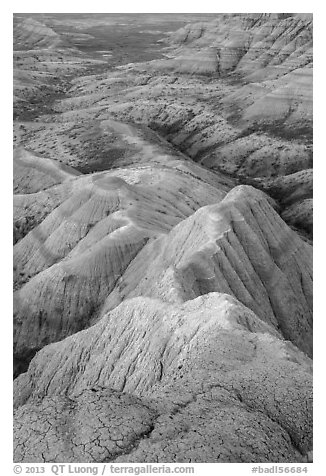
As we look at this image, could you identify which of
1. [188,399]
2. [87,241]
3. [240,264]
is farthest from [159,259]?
[188,399]

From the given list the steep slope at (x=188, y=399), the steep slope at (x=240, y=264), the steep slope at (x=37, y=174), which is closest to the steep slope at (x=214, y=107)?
the steep slope at (x=37, y=174)

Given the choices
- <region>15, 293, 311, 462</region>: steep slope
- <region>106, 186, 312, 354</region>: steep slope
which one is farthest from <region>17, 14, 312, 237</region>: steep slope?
<region>15, 293, 311, 462</region>: steep slope

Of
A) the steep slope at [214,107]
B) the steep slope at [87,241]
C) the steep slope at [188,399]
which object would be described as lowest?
the steep slope at [87,241]

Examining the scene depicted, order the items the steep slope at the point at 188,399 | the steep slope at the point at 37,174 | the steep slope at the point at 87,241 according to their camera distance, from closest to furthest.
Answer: the steep slope at the point at 188,399
the steep slope at the point at 87,241
the steep slope at the point at 37,174

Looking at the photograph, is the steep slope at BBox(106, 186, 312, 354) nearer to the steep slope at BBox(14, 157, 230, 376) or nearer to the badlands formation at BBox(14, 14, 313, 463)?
the badlands formation at BBox(14, 14, 313, 463)

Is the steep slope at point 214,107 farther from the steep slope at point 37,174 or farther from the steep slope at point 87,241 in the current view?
the steep slope at point 87,241

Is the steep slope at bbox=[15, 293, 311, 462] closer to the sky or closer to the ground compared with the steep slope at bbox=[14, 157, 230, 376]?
closer to the sky

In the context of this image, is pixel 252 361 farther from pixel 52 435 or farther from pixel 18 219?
pixel 18 219

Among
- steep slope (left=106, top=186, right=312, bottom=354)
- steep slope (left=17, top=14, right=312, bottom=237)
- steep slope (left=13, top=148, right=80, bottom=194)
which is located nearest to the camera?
steep slope (left=106, top=186, right=312, bottom=354)

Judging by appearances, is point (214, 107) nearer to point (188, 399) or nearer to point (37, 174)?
point (37, 174)
